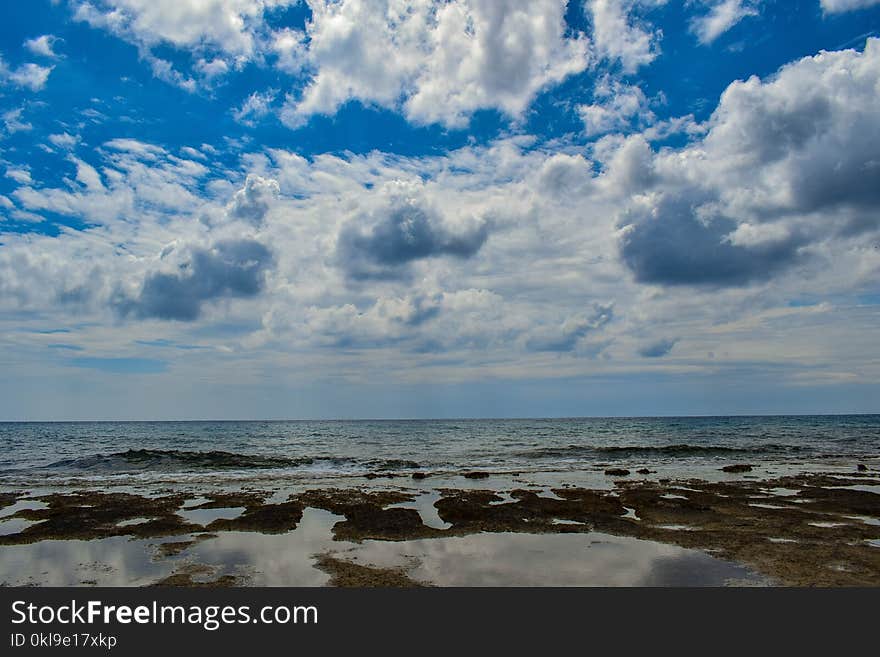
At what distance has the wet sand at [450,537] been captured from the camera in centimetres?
1412

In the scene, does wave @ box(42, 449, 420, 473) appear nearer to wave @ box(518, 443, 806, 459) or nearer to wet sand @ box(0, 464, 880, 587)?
wave @ box(518, 443, 806, 459)

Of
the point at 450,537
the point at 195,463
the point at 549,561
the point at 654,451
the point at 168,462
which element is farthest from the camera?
the point at 654,451

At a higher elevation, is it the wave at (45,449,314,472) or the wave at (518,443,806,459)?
the wave at (45,449,314,472)

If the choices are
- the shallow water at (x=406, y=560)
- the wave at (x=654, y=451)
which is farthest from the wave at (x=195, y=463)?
the shallow water at (x=406, y=560)

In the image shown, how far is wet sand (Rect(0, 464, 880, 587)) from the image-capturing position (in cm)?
1412

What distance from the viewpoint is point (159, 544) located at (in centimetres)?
1778

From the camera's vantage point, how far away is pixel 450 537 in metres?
18.6

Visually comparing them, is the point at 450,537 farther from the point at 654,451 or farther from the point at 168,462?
the point at 654,451

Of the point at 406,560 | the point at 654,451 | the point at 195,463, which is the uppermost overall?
the point at 406,560

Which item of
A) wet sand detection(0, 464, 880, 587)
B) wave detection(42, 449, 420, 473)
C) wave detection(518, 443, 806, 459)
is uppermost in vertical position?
wet sand detection(0, 464, 880, 587)

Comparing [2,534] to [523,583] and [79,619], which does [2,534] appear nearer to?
[79,619]

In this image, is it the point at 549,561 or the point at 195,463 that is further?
the point at 195,463

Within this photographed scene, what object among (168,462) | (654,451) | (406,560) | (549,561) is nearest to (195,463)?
(168,462)

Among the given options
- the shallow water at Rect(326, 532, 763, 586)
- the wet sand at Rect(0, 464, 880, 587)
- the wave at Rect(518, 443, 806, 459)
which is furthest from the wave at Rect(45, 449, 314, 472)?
the shallow water at Rect(326, 532, 763, 586)
